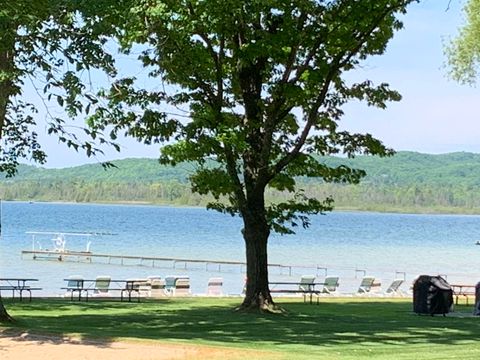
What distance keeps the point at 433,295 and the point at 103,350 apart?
9.40m

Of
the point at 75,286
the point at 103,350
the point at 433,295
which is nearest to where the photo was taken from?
the point at 103,350

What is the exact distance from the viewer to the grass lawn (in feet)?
41.7

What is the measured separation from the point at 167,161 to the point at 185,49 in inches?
105

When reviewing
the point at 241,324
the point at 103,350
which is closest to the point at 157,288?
the point at 241,324

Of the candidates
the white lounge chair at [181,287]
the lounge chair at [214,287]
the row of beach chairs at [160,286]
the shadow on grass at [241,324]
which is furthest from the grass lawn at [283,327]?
the lounge chair at [214,287]

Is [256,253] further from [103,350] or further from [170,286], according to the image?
[170,286]

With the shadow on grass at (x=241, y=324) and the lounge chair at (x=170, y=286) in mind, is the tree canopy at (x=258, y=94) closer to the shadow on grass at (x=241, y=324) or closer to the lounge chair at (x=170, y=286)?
the shadow on grass at (x=241, y=324)

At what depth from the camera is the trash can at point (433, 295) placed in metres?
19.2

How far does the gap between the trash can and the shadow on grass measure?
440 mm

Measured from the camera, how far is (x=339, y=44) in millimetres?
19344

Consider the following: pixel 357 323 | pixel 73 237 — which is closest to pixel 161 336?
pixel 357 323

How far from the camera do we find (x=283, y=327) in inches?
627

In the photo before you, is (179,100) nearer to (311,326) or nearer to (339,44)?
(339,44)

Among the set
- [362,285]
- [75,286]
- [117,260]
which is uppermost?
[117,260]
